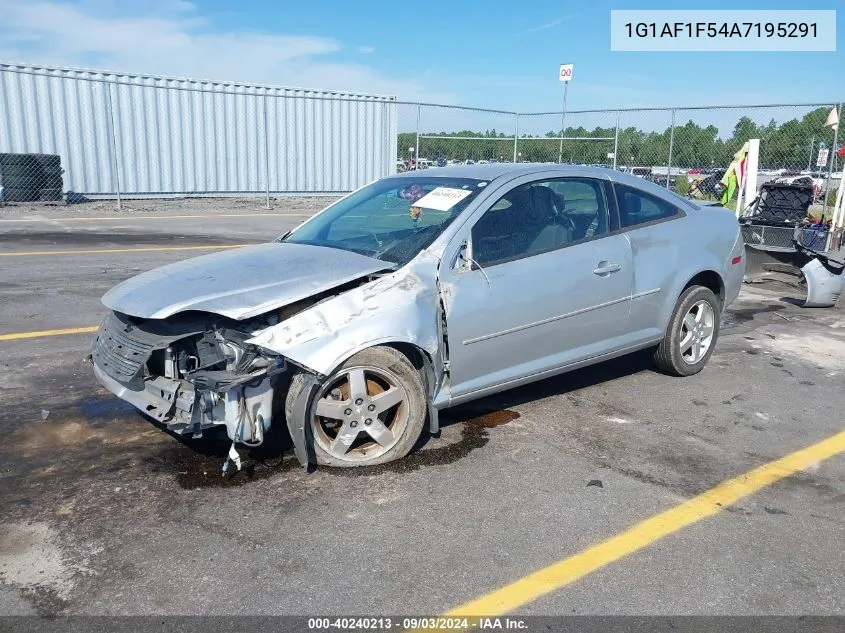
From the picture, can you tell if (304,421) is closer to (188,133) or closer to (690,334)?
(690,334)

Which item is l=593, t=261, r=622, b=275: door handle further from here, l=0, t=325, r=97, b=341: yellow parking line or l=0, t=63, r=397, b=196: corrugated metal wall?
l=0, t=63, r=397, b=196: corrugated metal wall

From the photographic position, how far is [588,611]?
108 inches

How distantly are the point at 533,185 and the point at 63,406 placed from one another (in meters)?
3.28

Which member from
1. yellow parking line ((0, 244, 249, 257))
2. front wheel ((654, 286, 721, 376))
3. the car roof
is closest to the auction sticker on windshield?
the car roof

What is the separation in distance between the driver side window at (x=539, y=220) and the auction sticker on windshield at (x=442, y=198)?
22cm

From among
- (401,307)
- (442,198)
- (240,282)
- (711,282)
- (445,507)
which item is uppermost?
(442,198)

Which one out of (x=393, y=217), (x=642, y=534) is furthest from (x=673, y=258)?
(x=642, y=534)

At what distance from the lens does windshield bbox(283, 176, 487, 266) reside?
4199 mm

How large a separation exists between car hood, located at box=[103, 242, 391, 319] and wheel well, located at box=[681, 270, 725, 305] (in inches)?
105

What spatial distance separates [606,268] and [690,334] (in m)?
1.29

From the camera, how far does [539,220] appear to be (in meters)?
4.55

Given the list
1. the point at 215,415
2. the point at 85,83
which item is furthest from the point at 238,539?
the point at 85,83

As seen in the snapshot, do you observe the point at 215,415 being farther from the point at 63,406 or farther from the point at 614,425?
the point at 614,425

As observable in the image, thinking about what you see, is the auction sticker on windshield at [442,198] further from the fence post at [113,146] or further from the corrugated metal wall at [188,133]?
the fence post at [113,146]
